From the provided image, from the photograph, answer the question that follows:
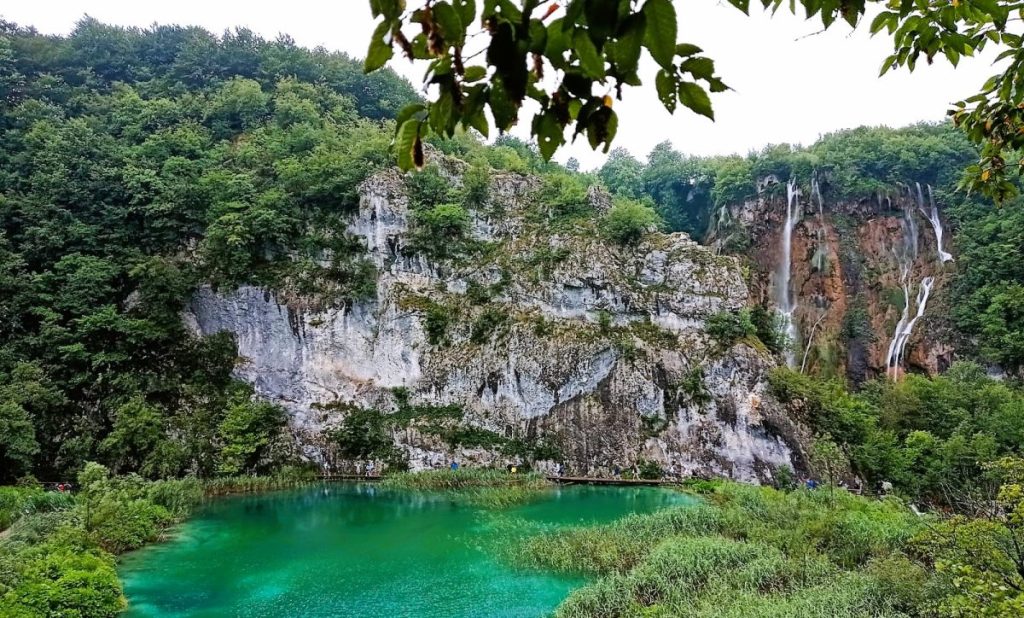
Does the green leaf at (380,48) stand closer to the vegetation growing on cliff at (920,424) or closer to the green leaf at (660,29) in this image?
the green leaf at (660,29)

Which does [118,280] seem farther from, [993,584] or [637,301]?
[993,584]

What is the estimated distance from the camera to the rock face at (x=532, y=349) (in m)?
18.6

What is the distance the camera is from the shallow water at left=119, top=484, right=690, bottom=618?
8.00m

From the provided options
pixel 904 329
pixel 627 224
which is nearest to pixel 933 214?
pixel 904 329

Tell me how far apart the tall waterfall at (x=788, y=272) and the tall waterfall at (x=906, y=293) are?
377 centimetres

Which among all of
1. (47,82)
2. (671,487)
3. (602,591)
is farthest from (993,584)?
(47,82)

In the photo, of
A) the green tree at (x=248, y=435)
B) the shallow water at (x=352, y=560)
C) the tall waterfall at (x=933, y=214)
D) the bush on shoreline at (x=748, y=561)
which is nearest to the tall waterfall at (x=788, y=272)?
the tall waterfall at (x=933, y=214)

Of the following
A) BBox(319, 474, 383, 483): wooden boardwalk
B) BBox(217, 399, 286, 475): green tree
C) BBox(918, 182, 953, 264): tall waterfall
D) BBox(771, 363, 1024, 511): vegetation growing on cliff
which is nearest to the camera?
BBox(771, 363, 1024, 511): vegetation growing on cliff

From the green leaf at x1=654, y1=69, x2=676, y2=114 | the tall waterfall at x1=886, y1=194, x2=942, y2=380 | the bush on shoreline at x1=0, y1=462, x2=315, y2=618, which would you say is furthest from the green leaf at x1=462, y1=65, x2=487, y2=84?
the tall waterfall at x1=886, y1=194, x2=942, y2=380

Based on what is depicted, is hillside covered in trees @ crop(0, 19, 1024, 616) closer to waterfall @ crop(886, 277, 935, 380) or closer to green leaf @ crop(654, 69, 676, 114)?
A: waterfall @ crop(886, 277, 935, 380)

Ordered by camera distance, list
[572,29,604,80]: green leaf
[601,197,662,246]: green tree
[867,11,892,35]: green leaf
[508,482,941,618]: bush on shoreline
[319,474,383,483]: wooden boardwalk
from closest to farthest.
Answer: [572,29,604,80]: green leaf
[867,11,892,35]: green leaf
[508,482,941,618]: bush on shoreline
[319,474,383,483]: wooden boardwalk
[601,197,662,246]: green tree

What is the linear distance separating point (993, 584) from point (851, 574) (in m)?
3.46

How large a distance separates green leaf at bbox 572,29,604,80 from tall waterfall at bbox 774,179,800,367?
1087 inches

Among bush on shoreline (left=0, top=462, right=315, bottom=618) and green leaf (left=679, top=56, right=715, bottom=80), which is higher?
green leaf (left=679, top=56, right=715, bottom=80)
